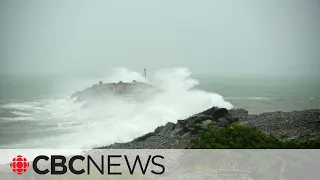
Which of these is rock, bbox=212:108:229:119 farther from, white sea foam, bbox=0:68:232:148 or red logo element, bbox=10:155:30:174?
red logo element, bbox=10:155:30:174

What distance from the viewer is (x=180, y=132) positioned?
19.4 meters

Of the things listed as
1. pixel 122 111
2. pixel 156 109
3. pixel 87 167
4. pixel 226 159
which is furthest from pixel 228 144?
pixel 122 111

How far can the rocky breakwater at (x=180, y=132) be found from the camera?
17.6 m

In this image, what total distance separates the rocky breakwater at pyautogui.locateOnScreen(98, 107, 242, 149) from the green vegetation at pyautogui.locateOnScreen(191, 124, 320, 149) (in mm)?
4149

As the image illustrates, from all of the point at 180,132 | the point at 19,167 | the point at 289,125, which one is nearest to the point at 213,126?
the point at 180,132

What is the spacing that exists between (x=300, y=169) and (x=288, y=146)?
1.46 metres

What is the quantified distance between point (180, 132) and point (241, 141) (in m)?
7.17

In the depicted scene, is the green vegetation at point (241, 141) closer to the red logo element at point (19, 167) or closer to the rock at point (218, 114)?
the red logo element at point (19, 167)

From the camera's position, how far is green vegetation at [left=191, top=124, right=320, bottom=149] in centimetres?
1220

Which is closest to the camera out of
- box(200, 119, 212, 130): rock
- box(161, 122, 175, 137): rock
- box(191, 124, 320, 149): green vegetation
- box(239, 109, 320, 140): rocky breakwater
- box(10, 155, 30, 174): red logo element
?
box(10, 155, 30, 174): red logo element

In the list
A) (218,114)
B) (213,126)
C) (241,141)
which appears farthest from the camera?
(218,114)

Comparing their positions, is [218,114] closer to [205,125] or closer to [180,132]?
[205,125]

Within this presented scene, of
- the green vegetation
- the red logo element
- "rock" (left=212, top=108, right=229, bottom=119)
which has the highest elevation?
"rock" (left=212, top=108, right=229, bottom=119)

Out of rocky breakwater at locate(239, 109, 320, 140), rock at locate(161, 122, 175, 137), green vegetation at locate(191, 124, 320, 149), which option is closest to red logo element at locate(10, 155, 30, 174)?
green vegetation at locate(191, 124, 320, 149)
